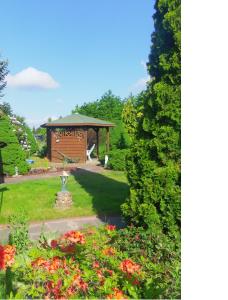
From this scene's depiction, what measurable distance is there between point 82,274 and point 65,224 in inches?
194

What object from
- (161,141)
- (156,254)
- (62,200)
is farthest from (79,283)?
(62,200)

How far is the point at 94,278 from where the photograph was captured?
10.1 ft

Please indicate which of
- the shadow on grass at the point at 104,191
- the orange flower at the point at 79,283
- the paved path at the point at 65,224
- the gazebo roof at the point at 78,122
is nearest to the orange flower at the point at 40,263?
the orange flower at the point at 79,283

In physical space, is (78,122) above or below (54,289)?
above

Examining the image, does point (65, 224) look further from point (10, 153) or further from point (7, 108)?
point (7, 108)

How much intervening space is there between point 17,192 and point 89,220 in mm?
4292

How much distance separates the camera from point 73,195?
1115 centimetres

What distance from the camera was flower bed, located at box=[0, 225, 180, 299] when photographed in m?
2.86

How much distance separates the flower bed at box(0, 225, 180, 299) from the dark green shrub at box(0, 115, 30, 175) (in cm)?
1203

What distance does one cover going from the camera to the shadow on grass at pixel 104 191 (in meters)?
9.27

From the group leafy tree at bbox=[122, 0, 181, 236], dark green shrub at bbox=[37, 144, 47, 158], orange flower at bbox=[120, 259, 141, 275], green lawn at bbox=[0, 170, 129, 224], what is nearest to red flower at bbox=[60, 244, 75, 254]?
orange flower at bbox=[120, 259, 141, 275]
